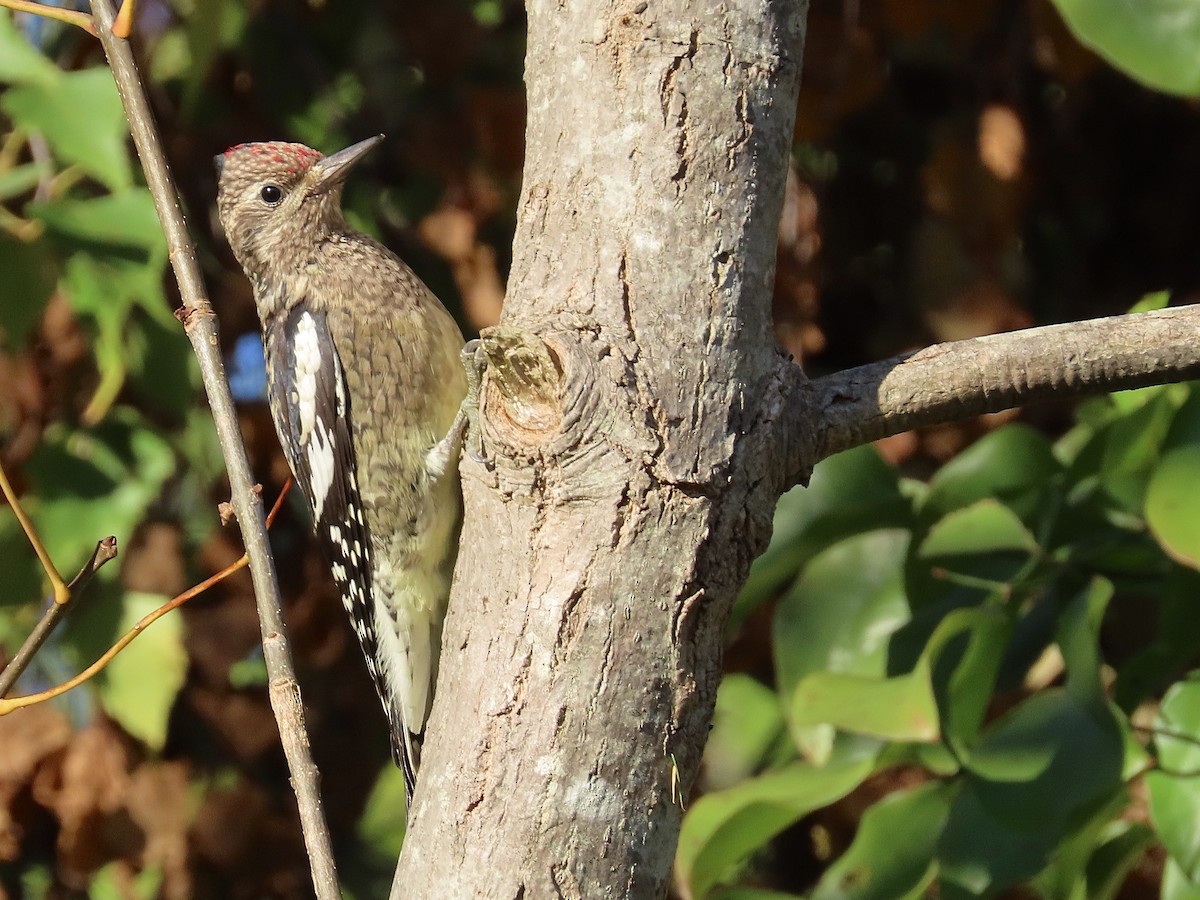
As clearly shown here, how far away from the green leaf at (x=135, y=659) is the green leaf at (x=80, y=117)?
0.79 m

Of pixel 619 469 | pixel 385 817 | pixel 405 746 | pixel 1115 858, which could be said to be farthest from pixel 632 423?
pixel 385 817

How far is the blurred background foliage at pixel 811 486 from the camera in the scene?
6.80 ft

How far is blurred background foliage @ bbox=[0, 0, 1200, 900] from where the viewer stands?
2.07 meters

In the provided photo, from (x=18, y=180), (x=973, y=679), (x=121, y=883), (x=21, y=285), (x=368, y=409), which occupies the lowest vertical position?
(x=121, y=883)

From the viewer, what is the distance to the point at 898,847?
2102 mm

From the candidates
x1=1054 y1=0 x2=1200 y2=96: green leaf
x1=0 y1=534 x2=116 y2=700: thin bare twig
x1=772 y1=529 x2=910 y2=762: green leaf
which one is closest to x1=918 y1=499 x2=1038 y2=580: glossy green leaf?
x1=772 y1=529 x2=910 y2=762: green leaf

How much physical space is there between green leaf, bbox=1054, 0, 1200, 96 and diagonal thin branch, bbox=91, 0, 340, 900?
1.38 m

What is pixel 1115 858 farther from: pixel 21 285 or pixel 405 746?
pixel 21 285

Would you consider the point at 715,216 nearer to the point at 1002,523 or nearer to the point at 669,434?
the point at 669,434

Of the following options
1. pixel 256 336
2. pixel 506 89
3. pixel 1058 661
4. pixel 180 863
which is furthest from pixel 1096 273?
pixel 180 863

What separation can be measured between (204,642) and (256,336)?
0.75 meters

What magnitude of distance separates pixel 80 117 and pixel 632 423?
1437mm

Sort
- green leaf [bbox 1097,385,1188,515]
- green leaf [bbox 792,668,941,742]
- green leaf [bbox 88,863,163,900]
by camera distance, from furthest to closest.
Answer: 1. green leaf [bbox 88,863,163,900]
2. green leaf [bbox 1097,385,1188,515]
3. green leaf [bbox 792,668,941,742]

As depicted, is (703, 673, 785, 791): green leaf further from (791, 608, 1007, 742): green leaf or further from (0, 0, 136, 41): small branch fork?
(0, 0, 136, 41): small branch fork
